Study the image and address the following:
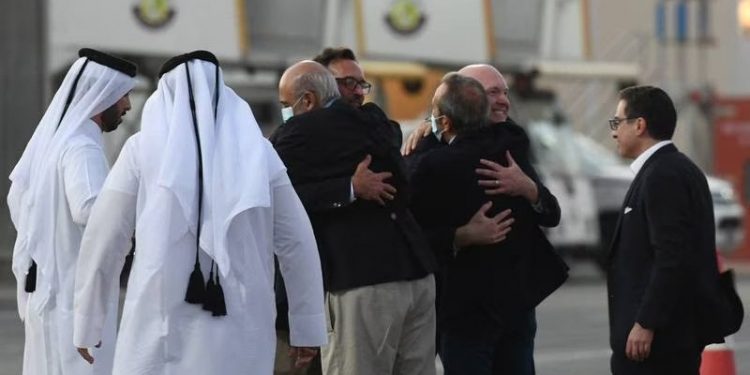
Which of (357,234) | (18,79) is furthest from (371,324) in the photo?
(18,79)

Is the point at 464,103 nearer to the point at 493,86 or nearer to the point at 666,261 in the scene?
the point at 493,86

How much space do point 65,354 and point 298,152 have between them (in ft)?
3.70

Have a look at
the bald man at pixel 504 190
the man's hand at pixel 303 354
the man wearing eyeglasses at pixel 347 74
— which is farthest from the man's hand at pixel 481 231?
the man's hand at pixel 303 354

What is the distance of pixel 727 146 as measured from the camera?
32156mm

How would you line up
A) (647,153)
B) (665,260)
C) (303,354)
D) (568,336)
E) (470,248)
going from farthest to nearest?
(568,336) < (470,248) < (647,153) < (665,260) < (303,354)

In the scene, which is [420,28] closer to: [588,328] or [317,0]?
[317,0]

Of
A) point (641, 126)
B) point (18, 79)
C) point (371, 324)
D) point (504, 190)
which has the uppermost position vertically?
point (641, 126)

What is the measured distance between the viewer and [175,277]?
577cm

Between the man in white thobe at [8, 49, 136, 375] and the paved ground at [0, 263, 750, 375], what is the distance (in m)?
4.73

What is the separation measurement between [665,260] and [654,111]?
0.54m

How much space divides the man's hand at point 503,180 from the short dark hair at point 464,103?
0.16 meters

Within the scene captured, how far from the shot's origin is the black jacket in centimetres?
662

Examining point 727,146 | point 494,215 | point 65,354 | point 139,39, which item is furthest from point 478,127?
point 727,146

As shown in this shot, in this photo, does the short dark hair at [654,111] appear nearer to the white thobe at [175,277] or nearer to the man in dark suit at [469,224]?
the man in dark suit at [469,224]
